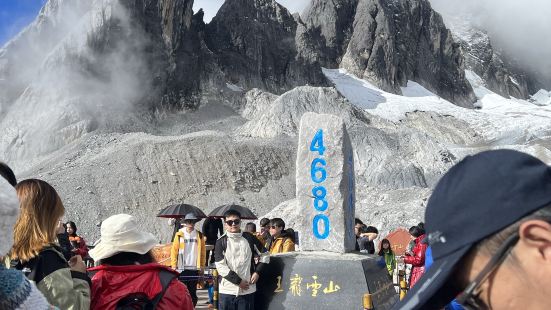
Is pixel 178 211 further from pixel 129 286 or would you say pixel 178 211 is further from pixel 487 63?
pixel 487 63

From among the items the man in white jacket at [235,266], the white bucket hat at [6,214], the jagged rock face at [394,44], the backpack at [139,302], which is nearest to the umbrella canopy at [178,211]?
the man in white jacket at [235,266]

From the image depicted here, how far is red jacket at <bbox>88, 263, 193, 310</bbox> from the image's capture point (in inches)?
121

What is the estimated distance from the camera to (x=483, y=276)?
3.78ft

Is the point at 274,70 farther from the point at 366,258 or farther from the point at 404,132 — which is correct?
the point at 366,258

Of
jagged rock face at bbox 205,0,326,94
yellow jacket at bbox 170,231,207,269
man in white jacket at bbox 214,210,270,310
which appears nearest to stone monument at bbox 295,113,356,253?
yellow jacket at bbox 170,231,207,269

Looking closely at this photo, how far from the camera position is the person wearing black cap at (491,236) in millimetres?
1098

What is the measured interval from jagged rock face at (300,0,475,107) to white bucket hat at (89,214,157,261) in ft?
265

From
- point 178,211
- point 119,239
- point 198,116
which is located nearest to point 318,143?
point 119,239

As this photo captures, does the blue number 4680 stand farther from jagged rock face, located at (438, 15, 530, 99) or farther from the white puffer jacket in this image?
jagged rock face, located at (438, 15, 530, 99)

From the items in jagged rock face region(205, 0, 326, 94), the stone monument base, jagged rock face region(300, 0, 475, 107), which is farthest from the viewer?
jagged rock face region(300, 0, 475, 107)

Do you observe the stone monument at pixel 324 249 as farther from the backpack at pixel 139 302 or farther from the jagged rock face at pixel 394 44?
the jagged rock face at pixel 394 44

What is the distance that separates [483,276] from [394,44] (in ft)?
289

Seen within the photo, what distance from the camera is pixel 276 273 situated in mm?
7398

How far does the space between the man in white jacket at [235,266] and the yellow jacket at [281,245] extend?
179 cm
